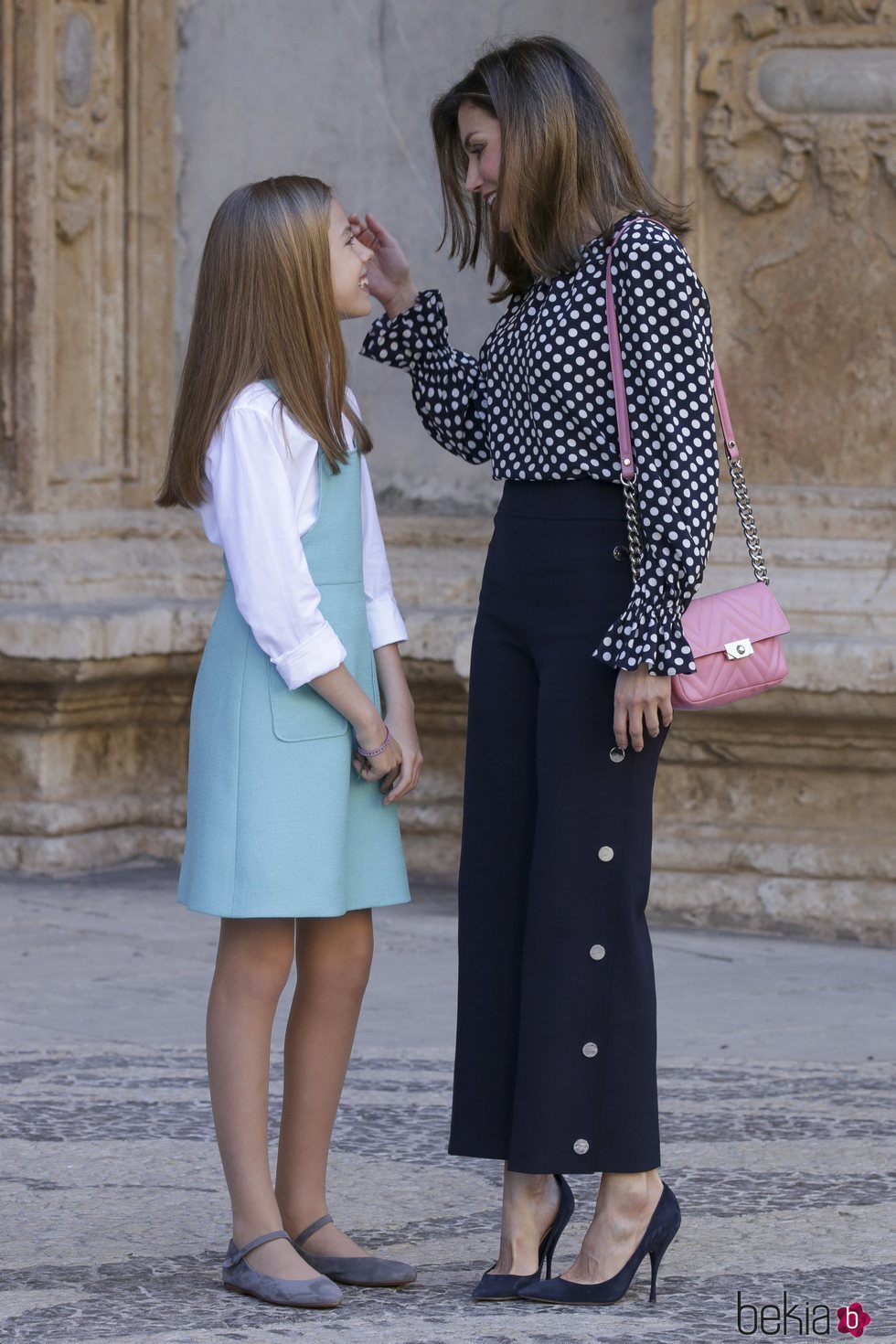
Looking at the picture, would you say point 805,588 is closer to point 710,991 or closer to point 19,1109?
point 710,991

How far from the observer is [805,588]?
5539 millimetres

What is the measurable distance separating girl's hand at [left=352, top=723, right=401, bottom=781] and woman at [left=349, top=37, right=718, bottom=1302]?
0.12 m

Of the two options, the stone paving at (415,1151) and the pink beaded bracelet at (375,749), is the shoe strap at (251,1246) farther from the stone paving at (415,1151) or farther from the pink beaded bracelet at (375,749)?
the pink beaded bracelet at (375,749)

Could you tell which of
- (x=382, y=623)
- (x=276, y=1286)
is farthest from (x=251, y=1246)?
(x=382, y=623)

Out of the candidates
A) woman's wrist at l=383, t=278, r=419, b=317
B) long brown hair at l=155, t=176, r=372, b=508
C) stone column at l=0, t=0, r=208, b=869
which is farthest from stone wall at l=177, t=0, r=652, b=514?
long brown hair at l=155, t=176, r=372, b=508

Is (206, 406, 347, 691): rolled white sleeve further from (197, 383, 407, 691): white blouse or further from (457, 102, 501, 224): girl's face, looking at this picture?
(457, 102, 501, 224): girl's face

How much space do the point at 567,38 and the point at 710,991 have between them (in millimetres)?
2789

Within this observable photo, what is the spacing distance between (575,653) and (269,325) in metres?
0.61

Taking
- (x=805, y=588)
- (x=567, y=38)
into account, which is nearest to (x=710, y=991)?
(x=805, y=588)

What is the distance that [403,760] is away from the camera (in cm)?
303

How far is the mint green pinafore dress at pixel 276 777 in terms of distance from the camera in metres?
2.89

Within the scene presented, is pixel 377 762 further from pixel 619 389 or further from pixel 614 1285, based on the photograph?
pixel 614 1285

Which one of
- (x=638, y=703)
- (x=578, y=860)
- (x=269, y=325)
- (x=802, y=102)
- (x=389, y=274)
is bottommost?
(x=578, y=860)

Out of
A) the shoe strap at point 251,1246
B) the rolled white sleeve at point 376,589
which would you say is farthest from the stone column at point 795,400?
the shoe strap at point 251,1246
